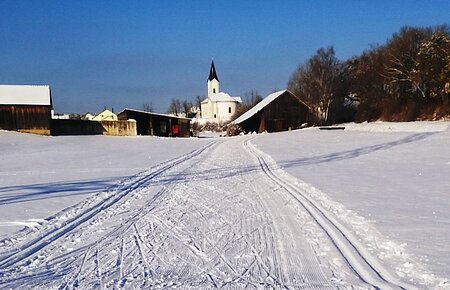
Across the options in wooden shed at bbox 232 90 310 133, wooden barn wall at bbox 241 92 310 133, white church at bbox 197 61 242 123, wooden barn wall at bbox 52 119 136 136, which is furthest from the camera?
white church at bbox 197 61 242 123

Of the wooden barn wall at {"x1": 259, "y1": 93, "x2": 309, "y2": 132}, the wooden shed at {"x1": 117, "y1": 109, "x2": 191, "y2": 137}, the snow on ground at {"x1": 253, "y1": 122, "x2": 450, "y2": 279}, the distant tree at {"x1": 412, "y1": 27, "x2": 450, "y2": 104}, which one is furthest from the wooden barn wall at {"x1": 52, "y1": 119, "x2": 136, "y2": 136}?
the distant tree at {"x1": 412, "y1": 27, "x2": 450, "y2": 104}

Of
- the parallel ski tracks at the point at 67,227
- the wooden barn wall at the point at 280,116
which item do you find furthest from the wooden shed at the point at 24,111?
the parallel ski tracks at the point at 67,227

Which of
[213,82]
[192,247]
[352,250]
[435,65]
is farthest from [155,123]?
[213,82]

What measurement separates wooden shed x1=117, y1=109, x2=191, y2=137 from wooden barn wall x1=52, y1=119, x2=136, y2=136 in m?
5.43

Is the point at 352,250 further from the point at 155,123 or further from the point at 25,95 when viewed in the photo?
the point at 155,123

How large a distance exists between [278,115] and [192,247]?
185ft

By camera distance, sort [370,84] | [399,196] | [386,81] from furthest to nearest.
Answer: [370,84], [386,81], [399,196]

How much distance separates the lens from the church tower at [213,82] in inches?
4646

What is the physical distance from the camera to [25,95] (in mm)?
42531

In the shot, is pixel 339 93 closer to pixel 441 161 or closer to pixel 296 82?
pixel 296 82

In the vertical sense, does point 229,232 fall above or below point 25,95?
below

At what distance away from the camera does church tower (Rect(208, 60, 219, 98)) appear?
118 m

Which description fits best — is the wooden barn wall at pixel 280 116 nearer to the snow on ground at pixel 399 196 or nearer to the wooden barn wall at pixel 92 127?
the wooden barn wall at pixel 92 127

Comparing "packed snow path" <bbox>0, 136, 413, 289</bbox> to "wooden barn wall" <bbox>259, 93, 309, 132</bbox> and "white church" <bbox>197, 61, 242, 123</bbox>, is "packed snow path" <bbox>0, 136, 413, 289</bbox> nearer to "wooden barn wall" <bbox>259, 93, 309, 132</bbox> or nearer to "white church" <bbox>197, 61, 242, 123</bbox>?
"wooden barn wall" <bbox>259, 93, 309, 132</bbox>
